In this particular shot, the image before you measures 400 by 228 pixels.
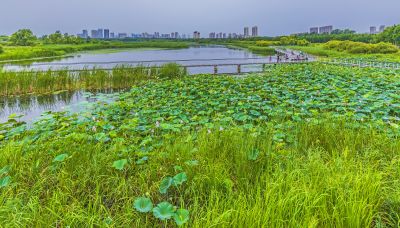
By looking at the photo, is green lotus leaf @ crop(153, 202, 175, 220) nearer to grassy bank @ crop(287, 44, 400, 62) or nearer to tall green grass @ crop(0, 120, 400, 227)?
tall green grass @ crop(0, 120, 400, 227)

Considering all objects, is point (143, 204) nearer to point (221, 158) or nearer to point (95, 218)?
point (95, 218)

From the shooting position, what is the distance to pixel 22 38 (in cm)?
5156

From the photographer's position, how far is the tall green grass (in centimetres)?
187

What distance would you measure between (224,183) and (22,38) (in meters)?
61.7

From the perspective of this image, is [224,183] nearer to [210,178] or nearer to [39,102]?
[210,178]

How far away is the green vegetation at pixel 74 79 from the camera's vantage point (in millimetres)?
10469

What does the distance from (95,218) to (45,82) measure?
10.8 metres

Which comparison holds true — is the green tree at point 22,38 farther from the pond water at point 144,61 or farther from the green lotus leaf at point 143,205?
the green lotus leaf at point 143,205

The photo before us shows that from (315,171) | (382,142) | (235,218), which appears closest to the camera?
(235,218)

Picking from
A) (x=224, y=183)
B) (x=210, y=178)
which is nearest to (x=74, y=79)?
(x=210, y=178)

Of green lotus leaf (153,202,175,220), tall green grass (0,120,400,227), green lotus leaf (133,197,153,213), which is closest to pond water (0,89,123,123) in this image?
tall green grass (0,120,400,227)

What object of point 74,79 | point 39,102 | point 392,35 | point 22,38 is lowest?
point 39,102

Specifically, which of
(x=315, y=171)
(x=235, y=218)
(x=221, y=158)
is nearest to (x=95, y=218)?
(x=235, y=218)

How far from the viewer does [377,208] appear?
202 cm
